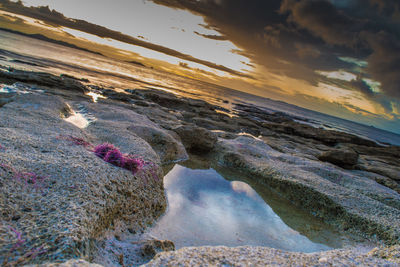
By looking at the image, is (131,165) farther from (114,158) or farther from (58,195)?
(58,195)

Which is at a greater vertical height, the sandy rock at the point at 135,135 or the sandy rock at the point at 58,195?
the sandy rock at the point at 58,195

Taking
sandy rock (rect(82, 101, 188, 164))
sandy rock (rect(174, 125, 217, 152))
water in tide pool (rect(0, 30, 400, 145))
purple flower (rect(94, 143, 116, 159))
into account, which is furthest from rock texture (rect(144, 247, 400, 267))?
water in tide pool (rect(0, 30, 400, 145))

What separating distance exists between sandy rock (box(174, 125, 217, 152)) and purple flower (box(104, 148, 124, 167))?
6.44 meters

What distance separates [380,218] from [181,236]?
21.2ft

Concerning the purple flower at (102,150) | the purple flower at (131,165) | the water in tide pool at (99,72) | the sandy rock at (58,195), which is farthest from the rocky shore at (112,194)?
the water in tide pool at (99,72)

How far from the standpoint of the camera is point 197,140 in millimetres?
11977

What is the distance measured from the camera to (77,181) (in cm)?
419

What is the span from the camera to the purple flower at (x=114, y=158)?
5.62 metres

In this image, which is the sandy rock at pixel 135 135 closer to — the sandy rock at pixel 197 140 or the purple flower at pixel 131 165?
the sandy rock at pixel 197 140

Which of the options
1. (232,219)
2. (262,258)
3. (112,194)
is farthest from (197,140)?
(262,258)

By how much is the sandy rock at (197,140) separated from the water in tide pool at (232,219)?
309cm

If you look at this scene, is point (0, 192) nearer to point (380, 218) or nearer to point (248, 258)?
point (248, 258)

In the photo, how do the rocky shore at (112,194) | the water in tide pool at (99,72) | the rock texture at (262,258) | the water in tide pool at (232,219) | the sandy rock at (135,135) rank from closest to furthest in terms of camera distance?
the rocky shore at (112,194) → the rock texture at (262,258) → the water in tide pool at (232,219) → the sandy rock at (135,135) → the water in tide pool at (99,72)

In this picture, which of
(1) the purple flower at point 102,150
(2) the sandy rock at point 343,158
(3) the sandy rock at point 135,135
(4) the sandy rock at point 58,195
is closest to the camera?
(4) the sandy rock at point 58,195
